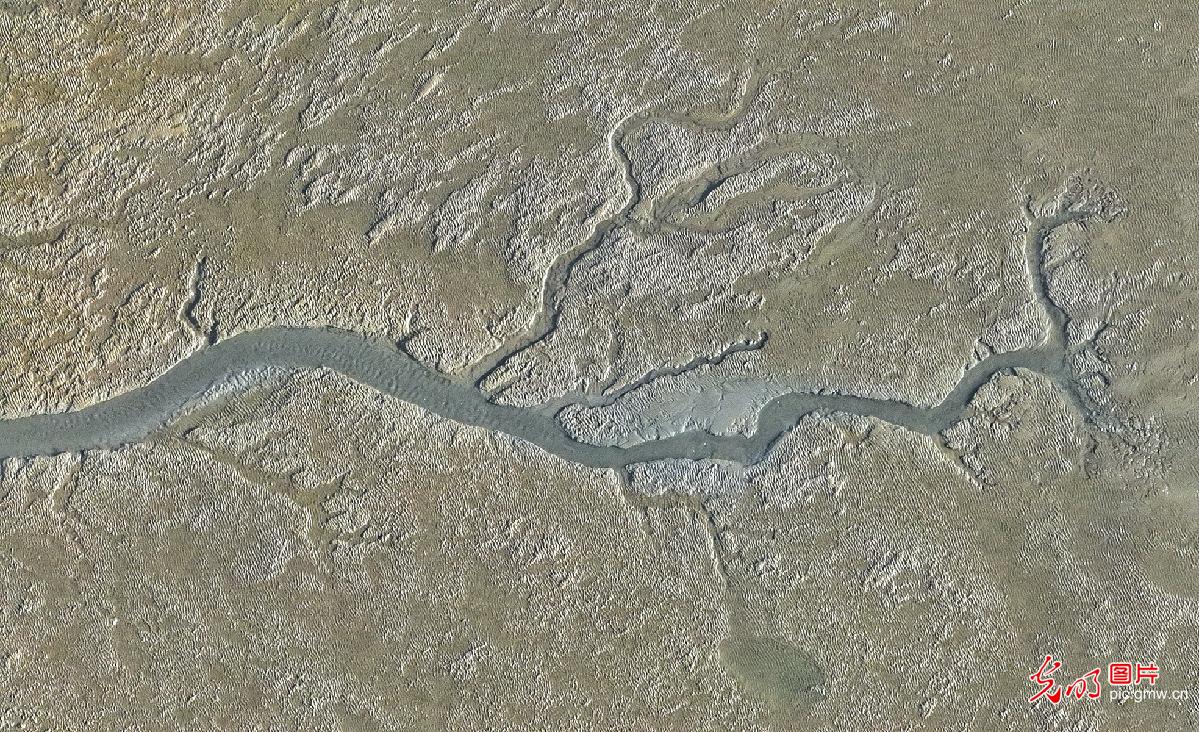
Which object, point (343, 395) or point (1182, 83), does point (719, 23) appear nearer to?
point (1182, 83)

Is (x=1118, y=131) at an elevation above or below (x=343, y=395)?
above

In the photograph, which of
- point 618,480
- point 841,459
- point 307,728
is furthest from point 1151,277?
point 307,728

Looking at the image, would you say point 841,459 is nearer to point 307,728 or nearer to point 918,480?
point 918,480

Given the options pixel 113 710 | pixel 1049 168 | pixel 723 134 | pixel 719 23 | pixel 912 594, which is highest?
pixel 719 23

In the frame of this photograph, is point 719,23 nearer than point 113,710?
No

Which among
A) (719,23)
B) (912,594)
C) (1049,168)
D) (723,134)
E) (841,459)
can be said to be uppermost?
(719,23)

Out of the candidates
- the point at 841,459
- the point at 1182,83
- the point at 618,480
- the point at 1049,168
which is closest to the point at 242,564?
the point at 618,480
